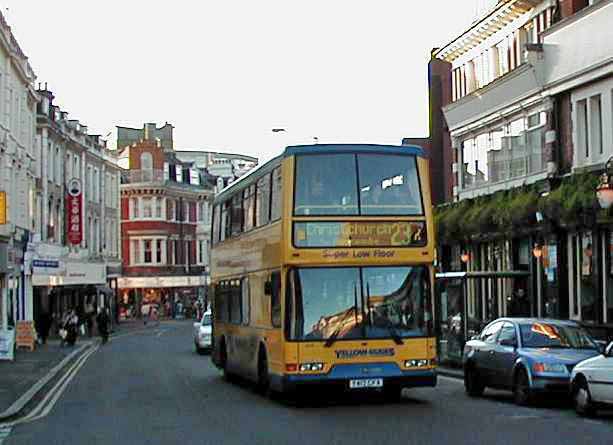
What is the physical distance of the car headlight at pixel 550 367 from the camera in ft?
64.0

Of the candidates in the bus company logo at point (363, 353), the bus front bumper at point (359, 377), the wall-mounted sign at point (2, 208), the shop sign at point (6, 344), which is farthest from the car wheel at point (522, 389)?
the wall-mounted sign at point (2, 208)

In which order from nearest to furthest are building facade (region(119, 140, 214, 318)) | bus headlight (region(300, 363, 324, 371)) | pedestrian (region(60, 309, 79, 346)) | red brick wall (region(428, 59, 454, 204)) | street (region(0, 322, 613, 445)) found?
1. street (region(0, 322, 613, 445))
2. bus headlight (region(300, 363, 324, 371))
3. red brick wall (region(428, 59, 454, 204))
4. pedestrian (region(60, 309, 79, 346))
5. building facade (region(119, 140, 214, 318))

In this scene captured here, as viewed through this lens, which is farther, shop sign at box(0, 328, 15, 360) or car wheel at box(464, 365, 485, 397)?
shop sign at box(0, 328, 15, 360)

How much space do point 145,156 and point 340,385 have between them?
→ 81266 mm

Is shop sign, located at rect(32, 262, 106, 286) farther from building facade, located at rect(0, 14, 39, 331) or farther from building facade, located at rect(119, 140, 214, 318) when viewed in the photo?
building facade, located at rect(119, 140, 214, 318)

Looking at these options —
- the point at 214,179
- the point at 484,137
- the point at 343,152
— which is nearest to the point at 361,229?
the point at 343,152

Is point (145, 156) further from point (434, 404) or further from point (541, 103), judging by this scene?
point (434, 404)

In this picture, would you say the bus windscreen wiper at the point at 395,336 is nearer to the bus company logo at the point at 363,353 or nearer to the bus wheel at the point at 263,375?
the bus company logo at the point at 363,353

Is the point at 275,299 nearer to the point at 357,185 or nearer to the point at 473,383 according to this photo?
the point at 357,185

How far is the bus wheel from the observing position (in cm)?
2195

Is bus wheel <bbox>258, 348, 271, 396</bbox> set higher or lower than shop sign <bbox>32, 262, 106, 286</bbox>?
lower

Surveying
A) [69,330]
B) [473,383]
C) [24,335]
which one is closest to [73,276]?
[69,330]

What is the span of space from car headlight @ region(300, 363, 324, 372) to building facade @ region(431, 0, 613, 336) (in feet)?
35.6

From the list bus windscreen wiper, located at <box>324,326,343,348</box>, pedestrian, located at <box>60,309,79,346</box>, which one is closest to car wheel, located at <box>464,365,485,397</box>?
bus windscreen wiper, located at <box>324,326,343,348</box>
